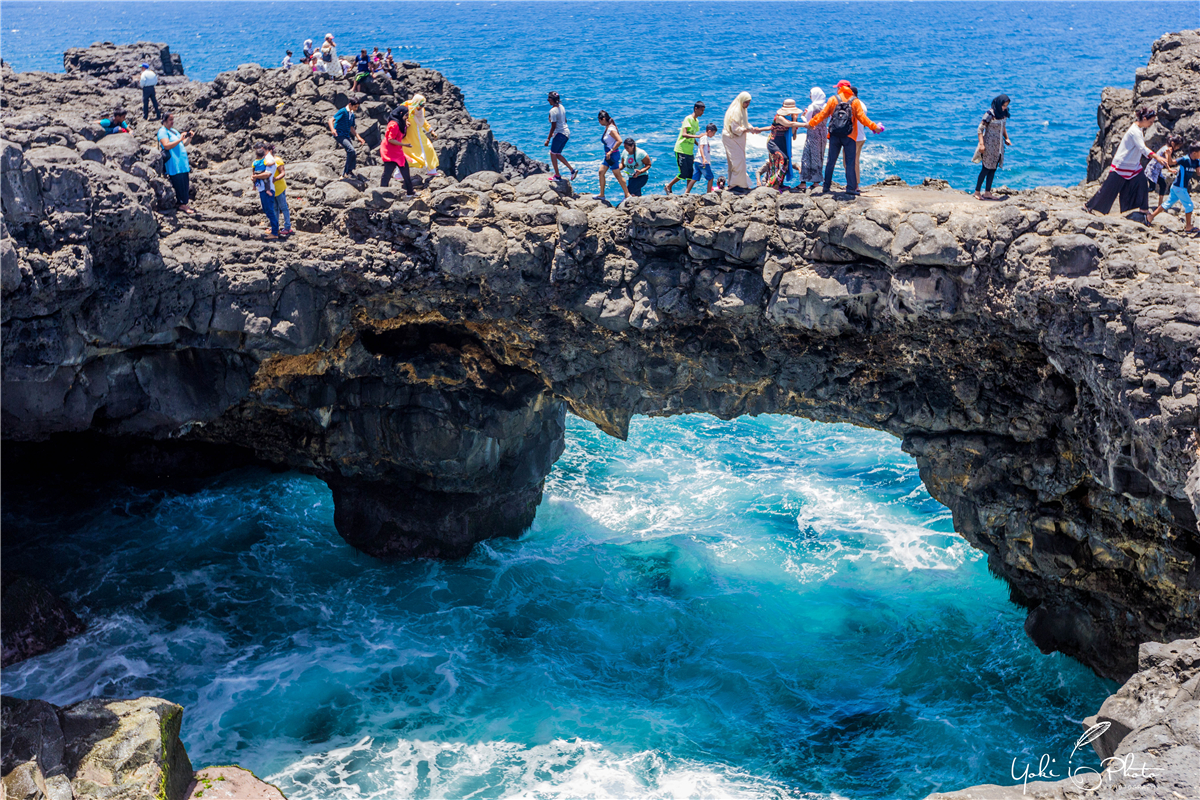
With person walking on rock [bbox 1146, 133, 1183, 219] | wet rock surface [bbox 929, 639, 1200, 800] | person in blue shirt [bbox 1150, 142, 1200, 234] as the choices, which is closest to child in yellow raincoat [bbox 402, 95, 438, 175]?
person walking on rock [bbox 1146, 133, 1183, 219]

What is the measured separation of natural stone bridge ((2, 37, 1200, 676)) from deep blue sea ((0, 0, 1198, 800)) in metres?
3.81

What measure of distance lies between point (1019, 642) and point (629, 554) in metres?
11.7

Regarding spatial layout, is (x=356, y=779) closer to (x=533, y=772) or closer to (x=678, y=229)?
(x=533, y=772)

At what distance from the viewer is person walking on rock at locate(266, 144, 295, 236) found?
2289 centimetres

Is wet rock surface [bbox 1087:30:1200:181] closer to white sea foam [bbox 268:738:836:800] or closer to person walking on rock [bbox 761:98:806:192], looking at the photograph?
person walking on rock [bbox 761:98:806:192]

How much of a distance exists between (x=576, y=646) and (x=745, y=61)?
91684 mm

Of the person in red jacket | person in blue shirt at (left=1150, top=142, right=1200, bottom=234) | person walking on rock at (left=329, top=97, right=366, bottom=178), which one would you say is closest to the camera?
person in blue shirt at (left=1150, top=142, right=1200, bottom=234)

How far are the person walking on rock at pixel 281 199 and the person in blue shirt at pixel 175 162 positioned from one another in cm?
203

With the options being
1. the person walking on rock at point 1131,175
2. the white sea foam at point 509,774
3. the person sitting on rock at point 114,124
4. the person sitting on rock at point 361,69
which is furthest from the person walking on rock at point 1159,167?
the person sitting on rock at point 114,124

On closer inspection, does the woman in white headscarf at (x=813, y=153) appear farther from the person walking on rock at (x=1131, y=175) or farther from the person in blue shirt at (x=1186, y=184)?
the person in blue shirt at (x=1186, y=184)

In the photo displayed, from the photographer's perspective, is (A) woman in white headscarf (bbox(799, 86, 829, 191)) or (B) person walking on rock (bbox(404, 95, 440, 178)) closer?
(A) woman in white headscarf (bbox(799, 86, 829, 191))

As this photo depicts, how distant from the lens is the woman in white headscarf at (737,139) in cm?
2267

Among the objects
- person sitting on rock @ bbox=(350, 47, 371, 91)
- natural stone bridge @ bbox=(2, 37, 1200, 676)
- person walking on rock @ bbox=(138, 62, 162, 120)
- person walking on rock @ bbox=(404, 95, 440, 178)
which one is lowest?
natural stone bridge @ bbox=(2, 37, 1200, 676)

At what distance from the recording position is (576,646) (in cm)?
2714
